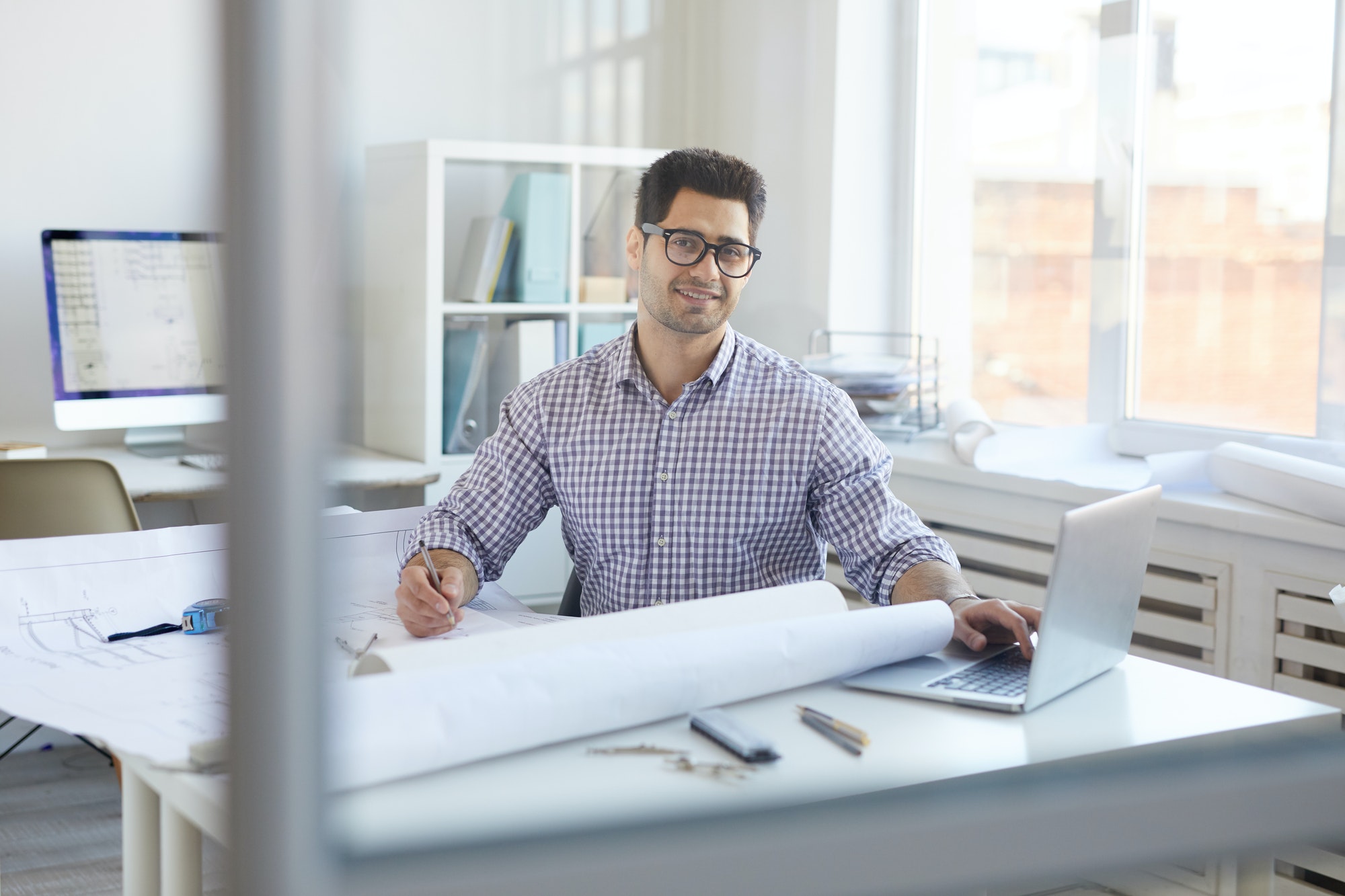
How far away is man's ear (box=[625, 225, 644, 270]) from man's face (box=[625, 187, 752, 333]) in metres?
0.06

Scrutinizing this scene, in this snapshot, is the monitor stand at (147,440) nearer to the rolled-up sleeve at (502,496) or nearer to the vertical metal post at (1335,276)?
the rolled-up sleeve at (502,496)

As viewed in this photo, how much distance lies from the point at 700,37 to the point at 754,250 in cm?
155

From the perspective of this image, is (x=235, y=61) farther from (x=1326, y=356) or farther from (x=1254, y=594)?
(x=1326, y=356)

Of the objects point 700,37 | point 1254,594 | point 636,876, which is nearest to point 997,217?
point 700,37

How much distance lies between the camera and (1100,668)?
3.34ft

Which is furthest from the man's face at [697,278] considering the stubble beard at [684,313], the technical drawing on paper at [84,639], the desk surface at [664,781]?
the desk surface at [664,781]

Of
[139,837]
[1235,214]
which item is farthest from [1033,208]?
[139,837]

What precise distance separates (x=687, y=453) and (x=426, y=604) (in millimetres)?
496

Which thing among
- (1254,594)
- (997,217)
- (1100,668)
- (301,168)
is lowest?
(1254,594)

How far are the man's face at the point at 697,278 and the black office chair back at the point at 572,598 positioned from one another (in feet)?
1.14

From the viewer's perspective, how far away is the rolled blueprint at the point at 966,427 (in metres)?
2.28

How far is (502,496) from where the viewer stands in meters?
1.52

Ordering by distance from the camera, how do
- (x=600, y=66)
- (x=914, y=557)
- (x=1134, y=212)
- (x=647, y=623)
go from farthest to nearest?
(x=600, y=66) < (x=1134, y=212) < (x=914, y=557) < (x=647, y=623)

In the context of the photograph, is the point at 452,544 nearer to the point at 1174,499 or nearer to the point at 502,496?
the point at 502,496
